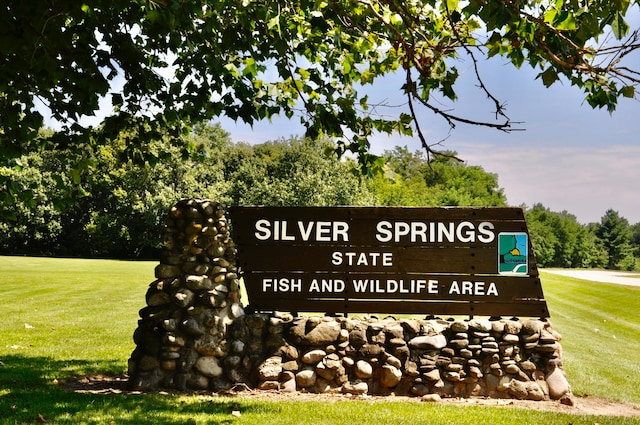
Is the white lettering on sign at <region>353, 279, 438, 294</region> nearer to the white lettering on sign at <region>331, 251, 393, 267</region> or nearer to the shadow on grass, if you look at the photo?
the white lettering on sign at <region>331, 251, 393, 267</region>

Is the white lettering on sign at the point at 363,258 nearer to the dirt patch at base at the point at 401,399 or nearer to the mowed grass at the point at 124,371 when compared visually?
the dirt patch at base at the point at 401,399

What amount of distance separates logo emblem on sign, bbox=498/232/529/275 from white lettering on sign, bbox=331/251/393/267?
1.66m

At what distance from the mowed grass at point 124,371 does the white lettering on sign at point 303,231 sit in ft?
8.11

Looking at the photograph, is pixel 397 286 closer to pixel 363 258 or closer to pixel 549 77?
pixel 363 258

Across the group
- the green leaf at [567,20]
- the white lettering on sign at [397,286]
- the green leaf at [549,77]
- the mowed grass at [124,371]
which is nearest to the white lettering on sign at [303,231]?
the white lettering on sign at [397,286]

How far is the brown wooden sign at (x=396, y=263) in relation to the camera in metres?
9.27

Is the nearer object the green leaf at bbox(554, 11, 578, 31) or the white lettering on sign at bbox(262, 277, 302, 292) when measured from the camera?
the green leaf at bbox(554, 11, 578, 31)

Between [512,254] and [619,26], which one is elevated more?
[619,26]

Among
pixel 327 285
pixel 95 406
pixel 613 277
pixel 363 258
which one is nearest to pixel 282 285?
pixel 327 285

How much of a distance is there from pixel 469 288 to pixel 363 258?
1.66m

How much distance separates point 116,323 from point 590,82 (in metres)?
12.8

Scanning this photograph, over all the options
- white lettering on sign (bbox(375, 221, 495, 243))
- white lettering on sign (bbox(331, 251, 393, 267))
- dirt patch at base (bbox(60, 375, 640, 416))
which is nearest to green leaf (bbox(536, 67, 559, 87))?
white lettering on sign (bbox(375, 221, 495, 243))

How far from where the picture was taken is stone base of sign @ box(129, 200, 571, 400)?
8711 mm

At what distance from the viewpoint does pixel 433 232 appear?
9.34m
